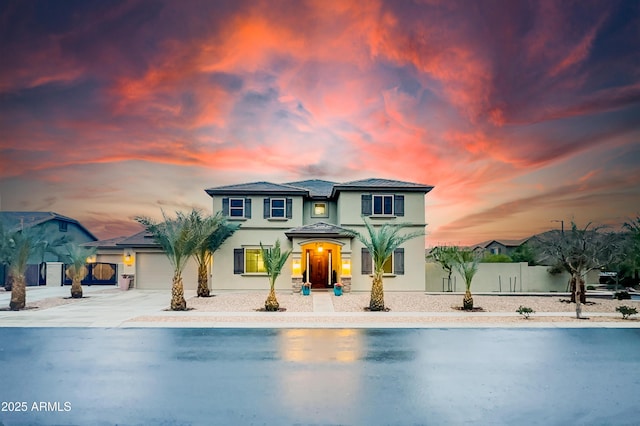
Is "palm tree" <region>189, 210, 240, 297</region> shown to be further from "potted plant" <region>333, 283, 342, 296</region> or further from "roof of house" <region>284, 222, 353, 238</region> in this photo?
"potted plant" <region>333, 283, 342, 296</region>

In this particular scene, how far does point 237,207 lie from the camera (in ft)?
84.4

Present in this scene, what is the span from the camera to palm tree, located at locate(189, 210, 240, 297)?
747 inches

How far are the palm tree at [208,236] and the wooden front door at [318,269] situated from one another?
5.55 metres

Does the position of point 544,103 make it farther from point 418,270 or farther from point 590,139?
point 418,270

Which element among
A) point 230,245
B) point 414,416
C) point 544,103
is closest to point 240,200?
point 230,245

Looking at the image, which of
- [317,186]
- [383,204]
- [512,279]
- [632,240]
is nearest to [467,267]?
[383,204]

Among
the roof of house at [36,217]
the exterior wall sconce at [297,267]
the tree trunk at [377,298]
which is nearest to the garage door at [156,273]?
the exterior wall sconce at [297,267]

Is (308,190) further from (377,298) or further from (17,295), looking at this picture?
(17,295)

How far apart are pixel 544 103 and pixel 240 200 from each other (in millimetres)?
19009

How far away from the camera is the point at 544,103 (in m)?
20.8

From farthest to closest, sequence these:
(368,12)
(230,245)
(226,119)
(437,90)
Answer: (230,245)
(226,119)
(437,90)
(368,12)

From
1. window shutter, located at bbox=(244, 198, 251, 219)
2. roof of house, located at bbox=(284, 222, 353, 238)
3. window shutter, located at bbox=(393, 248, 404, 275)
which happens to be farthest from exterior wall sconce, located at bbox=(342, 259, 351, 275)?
window shutter, located at bbox=(244, 198, 251, 219)

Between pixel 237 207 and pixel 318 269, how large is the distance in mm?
6903

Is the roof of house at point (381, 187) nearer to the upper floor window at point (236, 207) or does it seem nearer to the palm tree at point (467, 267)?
the upper floor window at point (236, 207)
